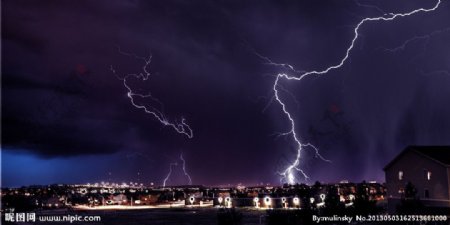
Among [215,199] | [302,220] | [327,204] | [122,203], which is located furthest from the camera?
[122,203]

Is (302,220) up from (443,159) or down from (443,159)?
down

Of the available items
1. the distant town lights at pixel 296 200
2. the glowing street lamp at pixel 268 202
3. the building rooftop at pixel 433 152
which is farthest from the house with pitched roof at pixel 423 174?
the glowing street lamp at pixel 268 202

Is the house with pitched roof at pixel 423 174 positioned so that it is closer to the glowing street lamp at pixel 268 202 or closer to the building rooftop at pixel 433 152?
the building rooftop at pixel 433 152

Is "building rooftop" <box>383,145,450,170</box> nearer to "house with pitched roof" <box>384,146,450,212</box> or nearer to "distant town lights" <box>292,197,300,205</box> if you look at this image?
"house with pitched roof" <box>384,146,450,212</box>

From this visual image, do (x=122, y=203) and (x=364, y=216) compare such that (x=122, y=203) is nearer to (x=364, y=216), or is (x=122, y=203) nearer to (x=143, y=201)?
(x=143, y=201)

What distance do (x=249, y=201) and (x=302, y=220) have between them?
37643 mm

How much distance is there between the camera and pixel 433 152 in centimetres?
3669

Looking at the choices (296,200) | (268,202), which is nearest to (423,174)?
(296,200)

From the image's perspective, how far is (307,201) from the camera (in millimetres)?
25281

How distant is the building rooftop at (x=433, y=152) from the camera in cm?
3475

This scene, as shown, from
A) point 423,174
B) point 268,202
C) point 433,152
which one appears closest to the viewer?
point 423,174

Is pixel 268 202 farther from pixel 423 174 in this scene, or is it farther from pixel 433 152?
pixel 433 152

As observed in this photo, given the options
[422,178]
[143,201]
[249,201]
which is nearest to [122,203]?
[143,201]

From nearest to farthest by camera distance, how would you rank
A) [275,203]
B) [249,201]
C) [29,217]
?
[29,217] → [275,203] → [249,201]
